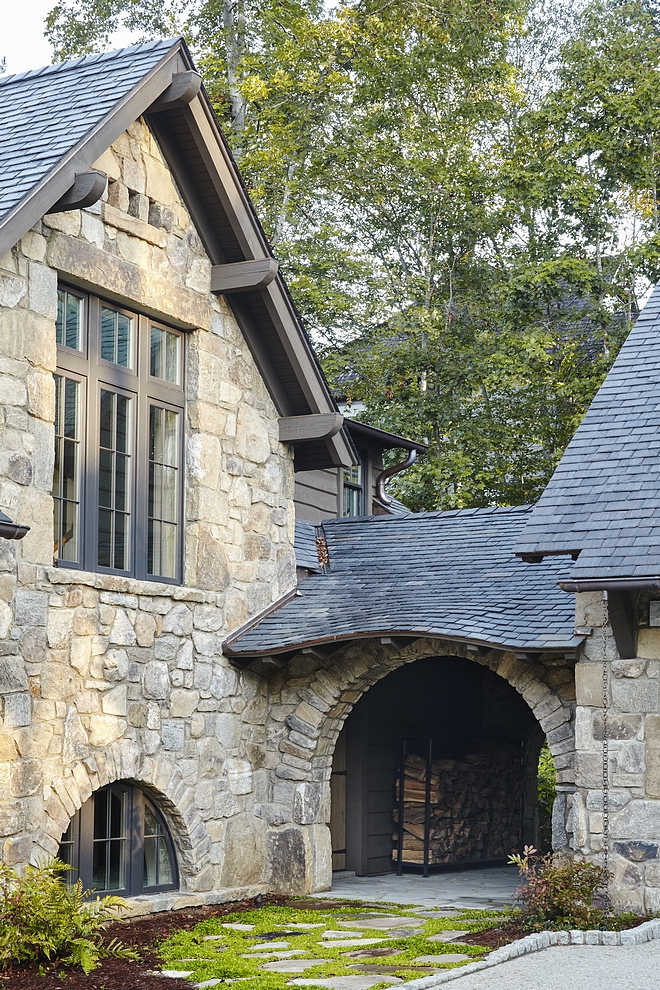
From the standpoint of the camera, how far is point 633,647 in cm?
875

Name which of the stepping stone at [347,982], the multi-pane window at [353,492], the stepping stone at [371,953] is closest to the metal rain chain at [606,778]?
the stepping stone at [371,953]

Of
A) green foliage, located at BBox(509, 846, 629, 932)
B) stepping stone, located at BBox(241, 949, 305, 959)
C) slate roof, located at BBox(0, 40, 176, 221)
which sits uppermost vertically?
slate roof, located at BBox(0, 40, 176, 221)

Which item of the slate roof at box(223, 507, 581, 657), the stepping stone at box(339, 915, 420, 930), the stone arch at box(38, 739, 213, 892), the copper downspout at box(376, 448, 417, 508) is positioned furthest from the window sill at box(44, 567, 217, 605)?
the copper downspout at box(376, 448, 417, 508)

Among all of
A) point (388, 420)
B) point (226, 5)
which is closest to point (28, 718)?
point (388, 420)

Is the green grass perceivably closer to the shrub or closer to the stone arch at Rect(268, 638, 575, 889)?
the shrub

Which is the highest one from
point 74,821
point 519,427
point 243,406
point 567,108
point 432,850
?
point 567,108

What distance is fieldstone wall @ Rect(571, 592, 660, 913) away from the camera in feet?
27.7

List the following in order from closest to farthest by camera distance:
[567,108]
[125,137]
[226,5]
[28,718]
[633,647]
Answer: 1. [28,718]
2. [633,647]
3. [125,137]
4. [567,108]
5. [226,5]

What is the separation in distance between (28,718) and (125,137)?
15.4 feet

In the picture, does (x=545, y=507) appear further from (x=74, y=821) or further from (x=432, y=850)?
(x=432, y=850)

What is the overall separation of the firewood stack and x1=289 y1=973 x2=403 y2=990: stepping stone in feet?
21.0

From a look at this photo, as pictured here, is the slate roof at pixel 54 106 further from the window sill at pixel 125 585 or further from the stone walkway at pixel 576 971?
the stone walkway at pixel 576 971

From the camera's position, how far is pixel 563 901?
8.08 meters

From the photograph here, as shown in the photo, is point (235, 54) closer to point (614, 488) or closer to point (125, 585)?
point (125, 585)
